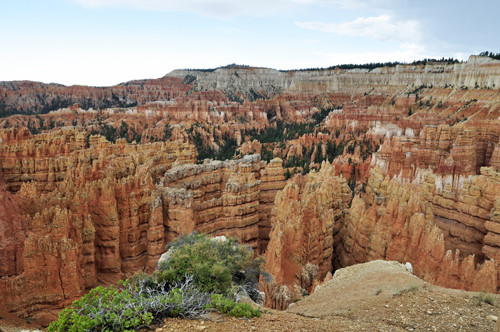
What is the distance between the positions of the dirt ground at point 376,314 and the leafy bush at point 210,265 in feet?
4.90

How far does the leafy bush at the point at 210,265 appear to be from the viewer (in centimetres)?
775

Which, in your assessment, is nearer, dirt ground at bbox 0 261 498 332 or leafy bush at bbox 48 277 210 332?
leafy bush at bbox 48 277 210 332

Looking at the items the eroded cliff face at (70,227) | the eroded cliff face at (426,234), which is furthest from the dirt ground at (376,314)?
the eroded cliff face at (426,234)

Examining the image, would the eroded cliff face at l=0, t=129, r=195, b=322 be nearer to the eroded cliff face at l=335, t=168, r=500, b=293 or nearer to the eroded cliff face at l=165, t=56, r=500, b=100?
the eroded cliff face at l=335, t=168, r=500, b=293

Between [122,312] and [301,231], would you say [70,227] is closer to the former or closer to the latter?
[122,312]

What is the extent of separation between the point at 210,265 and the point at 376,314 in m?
4.11

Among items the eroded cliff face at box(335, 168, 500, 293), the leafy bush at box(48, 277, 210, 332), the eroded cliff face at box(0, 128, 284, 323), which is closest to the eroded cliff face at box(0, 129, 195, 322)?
the eroded cliff face at box(0, 128, 284, 323)

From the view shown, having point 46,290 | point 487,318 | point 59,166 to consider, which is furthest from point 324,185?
point 59,166

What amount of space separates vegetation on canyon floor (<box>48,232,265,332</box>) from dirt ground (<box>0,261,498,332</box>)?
28cm

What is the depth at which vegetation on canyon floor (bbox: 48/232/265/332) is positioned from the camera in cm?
543

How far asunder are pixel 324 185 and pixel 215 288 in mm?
Answer: 13602

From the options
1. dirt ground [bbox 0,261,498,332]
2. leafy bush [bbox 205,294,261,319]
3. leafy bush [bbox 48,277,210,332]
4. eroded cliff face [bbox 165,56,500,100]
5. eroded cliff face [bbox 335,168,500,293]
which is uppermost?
eroded cliff face [bbox 165,56,500,100]

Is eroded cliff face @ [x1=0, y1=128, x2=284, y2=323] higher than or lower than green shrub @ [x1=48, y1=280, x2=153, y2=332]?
lower

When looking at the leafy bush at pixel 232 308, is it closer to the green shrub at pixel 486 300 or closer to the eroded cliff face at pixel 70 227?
the green shrub at pixel 486 300
